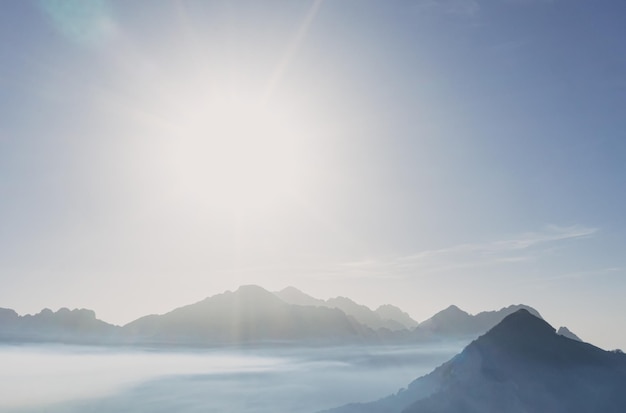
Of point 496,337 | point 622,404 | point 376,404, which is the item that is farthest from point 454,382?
point 622,404

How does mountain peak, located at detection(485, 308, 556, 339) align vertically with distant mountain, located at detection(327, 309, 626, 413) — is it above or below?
above

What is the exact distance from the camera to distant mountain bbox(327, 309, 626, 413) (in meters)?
95.5

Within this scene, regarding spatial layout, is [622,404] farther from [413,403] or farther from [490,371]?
[413,403]

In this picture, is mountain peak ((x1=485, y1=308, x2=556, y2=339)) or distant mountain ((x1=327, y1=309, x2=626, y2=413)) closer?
distant mountain ((x1=327, y1=309, x2=626, y2=413))

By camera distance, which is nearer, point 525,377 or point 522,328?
point 525,377

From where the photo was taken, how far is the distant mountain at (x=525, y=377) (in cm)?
9550

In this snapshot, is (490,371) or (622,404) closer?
(622,404)

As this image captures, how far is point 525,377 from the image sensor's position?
327 ft

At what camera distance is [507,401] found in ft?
316

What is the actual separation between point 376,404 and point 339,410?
13593 millimetres

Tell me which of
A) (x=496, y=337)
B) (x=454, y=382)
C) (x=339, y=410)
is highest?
(x=496, y=337)

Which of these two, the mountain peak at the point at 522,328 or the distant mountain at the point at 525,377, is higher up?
the mountain peak at the point at 522,328

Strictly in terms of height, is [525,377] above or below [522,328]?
below

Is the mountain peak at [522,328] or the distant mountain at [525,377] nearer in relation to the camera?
the distant mountain at [525,377]
